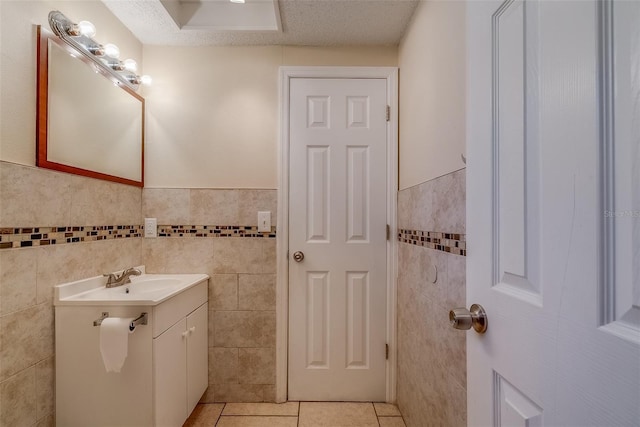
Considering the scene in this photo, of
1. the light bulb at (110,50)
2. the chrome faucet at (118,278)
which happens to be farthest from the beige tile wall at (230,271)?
the light bulb at (110,50)

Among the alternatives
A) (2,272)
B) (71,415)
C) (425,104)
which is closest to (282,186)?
(425,104)

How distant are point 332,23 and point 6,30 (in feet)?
4.85

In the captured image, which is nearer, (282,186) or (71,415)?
(71,415)

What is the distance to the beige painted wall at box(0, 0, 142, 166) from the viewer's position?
43.6 inches

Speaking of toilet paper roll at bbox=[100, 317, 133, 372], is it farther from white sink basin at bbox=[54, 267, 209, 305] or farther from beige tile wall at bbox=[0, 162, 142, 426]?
beige tile wall at bbox=[0, 162, 142, 426]

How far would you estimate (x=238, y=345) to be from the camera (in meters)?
1.91

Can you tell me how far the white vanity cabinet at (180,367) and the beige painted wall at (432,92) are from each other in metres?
1.48

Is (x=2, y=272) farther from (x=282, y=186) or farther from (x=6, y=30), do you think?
(x=282, y=186)

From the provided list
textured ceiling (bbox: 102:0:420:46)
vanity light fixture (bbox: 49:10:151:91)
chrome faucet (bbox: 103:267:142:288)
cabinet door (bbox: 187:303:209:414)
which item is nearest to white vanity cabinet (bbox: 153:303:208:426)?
cabinet door (bbox: 187:303:209:414)

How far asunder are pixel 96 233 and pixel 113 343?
2.09 feet

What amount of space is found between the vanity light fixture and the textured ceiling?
25 cm

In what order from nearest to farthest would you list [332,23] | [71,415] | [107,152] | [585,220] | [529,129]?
[585,220], [529,129], [71,415], [107,152], [332,23]

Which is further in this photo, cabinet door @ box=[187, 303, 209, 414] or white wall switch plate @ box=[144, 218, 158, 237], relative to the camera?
white wall switch plate @ box=[144, 218, 158, 237]

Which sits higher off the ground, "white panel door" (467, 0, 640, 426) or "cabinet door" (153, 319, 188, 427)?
"white panel door" (467, 0, 640, 426)
